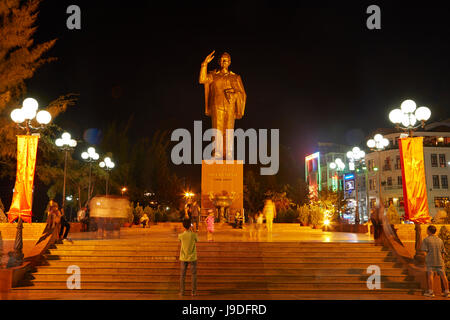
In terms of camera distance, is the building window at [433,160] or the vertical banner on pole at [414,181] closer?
the vertical banner on pole at [414,181]

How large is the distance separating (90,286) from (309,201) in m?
23.5

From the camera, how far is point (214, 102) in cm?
1870

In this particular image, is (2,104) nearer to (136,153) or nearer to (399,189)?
(136,153)

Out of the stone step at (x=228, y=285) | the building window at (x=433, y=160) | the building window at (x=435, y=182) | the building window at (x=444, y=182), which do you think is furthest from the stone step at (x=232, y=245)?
the building window at (x=433, y=160)

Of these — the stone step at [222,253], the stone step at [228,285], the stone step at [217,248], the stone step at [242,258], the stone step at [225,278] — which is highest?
the stone step at [217,248]

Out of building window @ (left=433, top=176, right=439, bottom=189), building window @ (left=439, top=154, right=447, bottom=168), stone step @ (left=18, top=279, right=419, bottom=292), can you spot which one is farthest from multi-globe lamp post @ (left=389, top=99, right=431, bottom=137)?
building window @ (left=439, top=154, right=447, bottom=168)

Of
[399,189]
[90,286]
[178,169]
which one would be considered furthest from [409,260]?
[399,189]

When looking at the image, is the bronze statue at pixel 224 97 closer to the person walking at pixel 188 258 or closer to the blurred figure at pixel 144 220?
the blurred figure at pixel 144 220

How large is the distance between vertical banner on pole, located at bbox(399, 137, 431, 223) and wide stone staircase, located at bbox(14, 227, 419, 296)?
130 centimetres

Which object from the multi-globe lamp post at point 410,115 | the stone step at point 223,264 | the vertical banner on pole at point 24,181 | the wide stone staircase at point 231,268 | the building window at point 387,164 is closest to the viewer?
the wide stone staircase at point 231,268

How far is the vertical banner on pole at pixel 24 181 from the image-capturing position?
9.71 metres

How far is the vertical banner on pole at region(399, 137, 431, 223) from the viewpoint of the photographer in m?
9.41

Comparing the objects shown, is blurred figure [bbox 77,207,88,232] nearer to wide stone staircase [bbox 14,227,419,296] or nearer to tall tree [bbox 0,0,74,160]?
tall tree [bbox 0,0,74,160]

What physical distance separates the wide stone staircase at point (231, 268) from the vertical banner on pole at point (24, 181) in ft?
4.33
